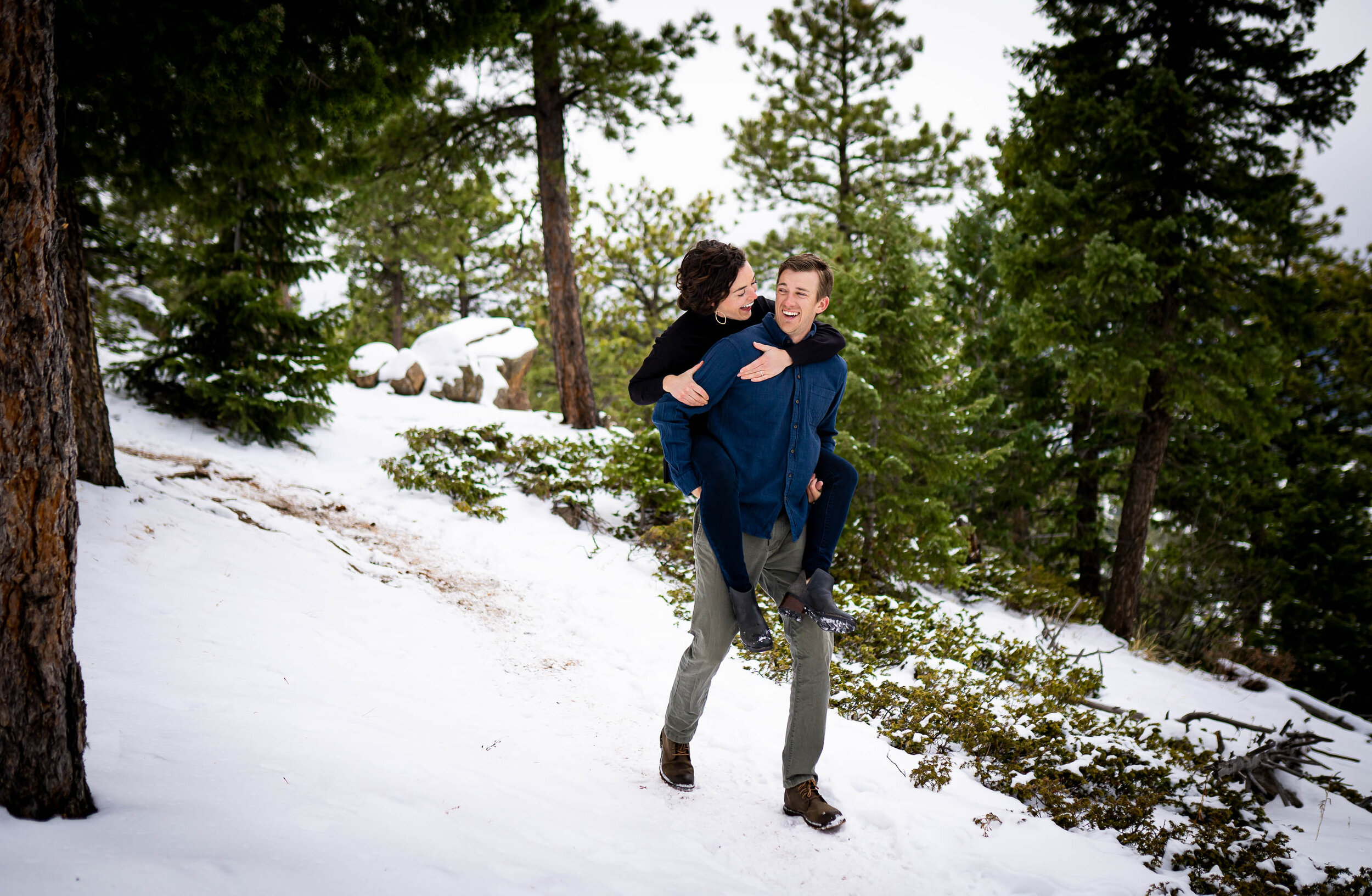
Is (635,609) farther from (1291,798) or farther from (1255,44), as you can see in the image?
(1255,44)

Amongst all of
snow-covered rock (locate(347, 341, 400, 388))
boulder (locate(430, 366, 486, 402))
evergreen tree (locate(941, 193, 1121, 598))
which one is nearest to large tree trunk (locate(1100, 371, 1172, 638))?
evergreen tree (locate(941, 193, 1121, 598))

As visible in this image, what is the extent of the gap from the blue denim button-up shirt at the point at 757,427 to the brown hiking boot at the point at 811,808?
3.40 feet

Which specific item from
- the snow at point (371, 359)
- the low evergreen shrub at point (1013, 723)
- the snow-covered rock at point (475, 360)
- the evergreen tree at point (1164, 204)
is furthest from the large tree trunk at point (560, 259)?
the evergreen tree at point (1164, 204)

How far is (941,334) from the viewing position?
659 cm

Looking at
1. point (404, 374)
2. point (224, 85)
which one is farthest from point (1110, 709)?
point (404, 374)

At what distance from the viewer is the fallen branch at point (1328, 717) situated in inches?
250

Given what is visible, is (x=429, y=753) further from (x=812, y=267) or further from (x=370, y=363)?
(x=370, y=363)

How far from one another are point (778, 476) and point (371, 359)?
16.3m

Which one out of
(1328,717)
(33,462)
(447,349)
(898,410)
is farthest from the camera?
(447,349)

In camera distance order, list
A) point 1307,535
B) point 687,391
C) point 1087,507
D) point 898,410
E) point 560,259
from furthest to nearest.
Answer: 1. point 1307,535
2. point 560,259
3. point 1087,507
4. point 898,410
5. point 687,391

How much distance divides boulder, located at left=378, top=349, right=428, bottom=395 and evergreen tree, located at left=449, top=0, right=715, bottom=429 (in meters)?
5.36

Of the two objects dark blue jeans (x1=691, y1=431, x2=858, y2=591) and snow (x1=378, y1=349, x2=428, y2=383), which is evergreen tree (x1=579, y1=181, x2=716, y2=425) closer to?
snow (x1=378, y1=349, x2=428, y2=383)

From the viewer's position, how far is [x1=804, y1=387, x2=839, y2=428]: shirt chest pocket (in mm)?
2734

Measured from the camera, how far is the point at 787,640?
2738 mm
